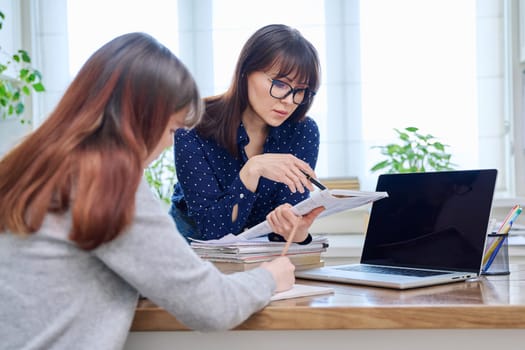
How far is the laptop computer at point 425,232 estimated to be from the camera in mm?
1363

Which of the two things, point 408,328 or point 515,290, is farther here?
point 515,290

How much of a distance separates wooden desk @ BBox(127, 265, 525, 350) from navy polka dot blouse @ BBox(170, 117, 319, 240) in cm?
63

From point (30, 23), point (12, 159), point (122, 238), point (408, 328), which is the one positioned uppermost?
point (30, 23)

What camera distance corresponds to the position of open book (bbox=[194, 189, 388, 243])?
1325 mm

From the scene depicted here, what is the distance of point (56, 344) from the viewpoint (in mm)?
940

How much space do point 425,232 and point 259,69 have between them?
633 millimetres

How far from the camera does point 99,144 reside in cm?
95

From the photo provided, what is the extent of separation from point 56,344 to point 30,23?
2.59 m

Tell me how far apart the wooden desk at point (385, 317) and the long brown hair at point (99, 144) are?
255mm

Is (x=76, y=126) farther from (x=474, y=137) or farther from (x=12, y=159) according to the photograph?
(x=474, y=137)

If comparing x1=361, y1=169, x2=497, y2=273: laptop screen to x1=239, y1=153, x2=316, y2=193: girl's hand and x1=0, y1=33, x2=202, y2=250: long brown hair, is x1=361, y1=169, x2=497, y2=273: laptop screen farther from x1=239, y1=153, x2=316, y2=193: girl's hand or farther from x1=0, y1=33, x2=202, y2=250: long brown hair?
x1=0, y1=33, x2=202, y2=250: long brown hair

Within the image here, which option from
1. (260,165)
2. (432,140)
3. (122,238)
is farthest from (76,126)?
(432,140)

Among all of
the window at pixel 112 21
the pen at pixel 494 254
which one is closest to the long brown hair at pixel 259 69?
the pen at pixel 494 254

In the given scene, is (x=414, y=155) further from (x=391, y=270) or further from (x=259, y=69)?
(x=391, y=270)
